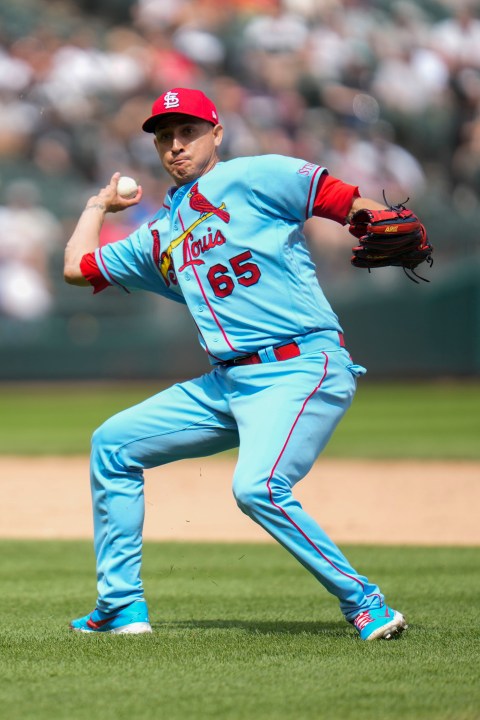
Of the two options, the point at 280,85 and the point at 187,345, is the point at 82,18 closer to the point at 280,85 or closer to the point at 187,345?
the point at 280,85

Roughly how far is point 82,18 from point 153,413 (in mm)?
15878

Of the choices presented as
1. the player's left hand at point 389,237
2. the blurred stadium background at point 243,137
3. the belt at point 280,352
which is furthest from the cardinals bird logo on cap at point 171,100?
the blurred stadium background at point 243,137

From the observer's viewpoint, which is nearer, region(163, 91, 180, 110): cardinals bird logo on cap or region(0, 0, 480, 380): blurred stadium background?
region(163, 91, 180, 110): cardinals bird logo on cap

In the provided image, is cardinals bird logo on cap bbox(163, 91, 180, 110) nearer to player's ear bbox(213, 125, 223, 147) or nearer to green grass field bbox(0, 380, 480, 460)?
player's ear bbox(213, 125, 223, 147)

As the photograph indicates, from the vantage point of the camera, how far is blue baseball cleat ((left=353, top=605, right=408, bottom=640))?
371 centimetres

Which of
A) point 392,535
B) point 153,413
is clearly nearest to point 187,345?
point 392,535

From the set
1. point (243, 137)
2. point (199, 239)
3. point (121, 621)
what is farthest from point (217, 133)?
point (243, 137)

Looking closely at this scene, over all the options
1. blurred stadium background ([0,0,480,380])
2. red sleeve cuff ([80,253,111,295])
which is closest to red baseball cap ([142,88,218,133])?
red sleeve cuff ([80,253,111,295])

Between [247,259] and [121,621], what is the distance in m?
1.24

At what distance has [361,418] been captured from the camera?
42.4ft

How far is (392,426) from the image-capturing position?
12.1 m

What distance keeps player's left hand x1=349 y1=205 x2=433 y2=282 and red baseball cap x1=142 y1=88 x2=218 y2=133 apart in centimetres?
65

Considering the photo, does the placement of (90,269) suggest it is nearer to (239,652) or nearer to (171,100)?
(171,100)

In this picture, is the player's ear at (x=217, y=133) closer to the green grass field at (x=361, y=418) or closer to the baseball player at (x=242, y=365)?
the baseball player at (x=242, y=365)
